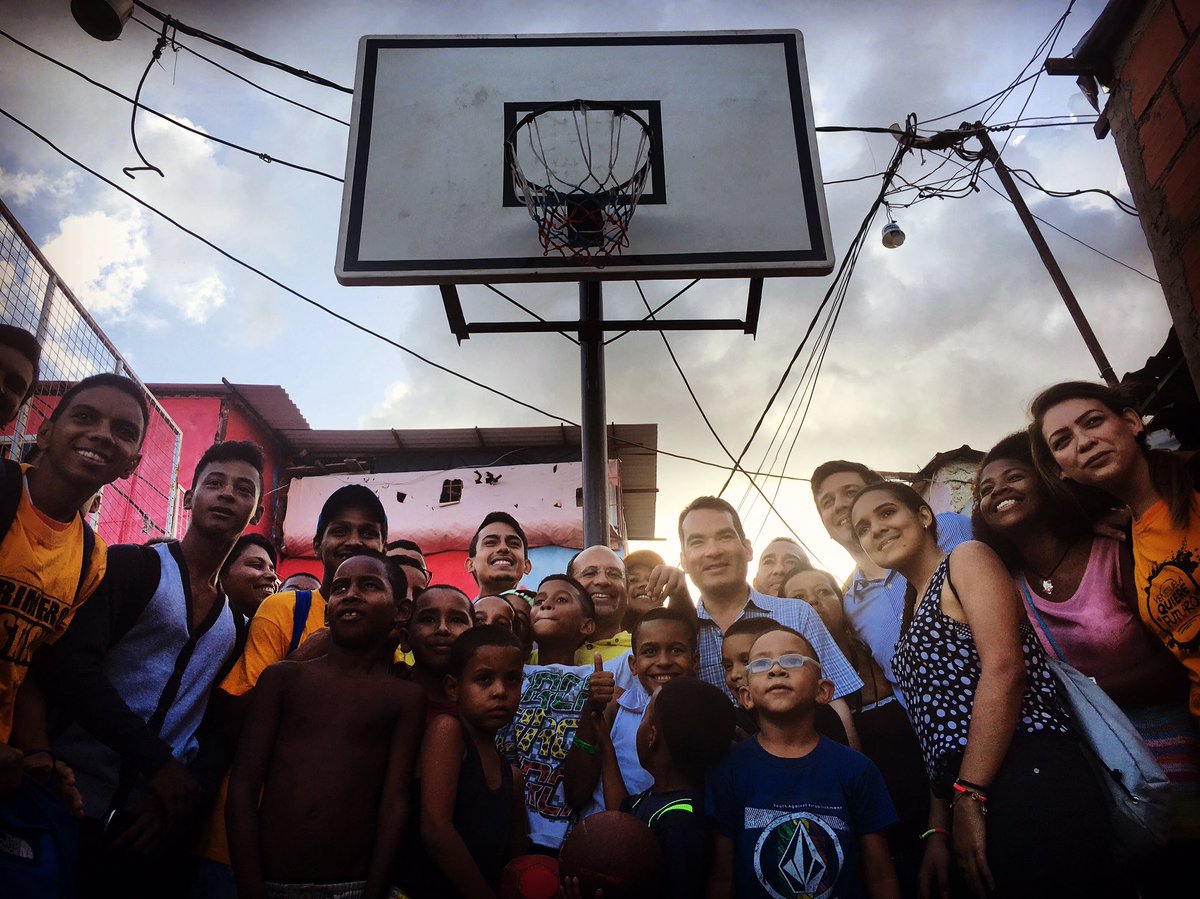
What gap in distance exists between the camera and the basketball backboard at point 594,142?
3684mm

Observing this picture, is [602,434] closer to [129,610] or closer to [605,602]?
[605,602]

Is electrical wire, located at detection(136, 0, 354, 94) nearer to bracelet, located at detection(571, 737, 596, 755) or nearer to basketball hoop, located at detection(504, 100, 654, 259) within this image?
basketball hoop, located at detection(504, 100, 654, 259)

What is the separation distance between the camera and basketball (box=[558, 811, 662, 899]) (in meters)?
2.09

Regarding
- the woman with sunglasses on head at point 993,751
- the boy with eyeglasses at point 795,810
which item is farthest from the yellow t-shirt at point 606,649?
the woman with sunglasses on head at point 993,751

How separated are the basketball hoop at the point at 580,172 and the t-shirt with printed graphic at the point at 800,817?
2466mm

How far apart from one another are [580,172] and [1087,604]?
3.07 meters

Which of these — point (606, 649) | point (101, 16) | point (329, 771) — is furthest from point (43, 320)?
point (606, 649)

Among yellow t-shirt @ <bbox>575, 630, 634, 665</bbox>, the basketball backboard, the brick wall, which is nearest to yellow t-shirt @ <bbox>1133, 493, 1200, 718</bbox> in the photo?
the brick wall

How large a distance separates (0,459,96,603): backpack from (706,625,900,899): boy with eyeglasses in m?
2.16

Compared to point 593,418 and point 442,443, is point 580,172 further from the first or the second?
point 442,443

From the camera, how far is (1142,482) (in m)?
2.48

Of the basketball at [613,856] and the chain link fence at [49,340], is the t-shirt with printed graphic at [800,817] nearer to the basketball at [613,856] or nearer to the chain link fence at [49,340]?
the basketball at [613,856]

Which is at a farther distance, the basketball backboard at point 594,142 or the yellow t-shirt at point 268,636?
the basketball backboard at point 594,142

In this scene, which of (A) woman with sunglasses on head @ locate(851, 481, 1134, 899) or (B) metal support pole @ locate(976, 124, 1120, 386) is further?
(B) metal support pole @ locate(976, 124, 1120, 386)
